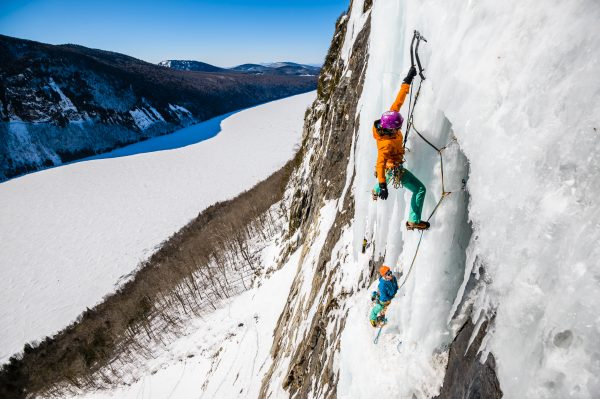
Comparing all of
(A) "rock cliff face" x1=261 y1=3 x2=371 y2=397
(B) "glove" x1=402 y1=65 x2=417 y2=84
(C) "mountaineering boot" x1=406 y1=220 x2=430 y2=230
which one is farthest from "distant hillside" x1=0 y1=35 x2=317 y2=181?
(C) "mountaineering boot" x1=406 y1=220 x2=430 y2=230

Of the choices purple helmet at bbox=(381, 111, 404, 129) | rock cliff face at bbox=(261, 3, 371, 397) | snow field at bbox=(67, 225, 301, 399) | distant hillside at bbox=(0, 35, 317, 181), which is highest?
distant hillside at bbox=(0, 35, 317, 181)

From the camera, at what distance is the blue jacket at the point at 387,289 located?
18.1 feet

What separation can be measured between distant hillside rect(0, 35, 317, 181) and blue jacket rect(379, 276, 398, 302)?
342 feet

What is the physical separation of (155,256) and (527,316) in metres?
46.2

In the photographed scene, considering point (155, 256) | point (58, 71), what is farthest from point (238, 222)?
point (58, 71)

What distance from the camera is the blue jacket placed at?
5520mm

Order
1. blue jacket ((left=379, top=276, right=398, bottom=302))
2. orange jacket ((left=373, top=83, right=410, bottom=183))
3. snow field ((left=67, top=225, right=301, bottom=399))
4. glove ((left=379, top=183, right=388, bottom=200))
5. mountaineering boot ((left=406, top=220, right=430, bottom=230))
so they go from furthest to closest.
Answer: snow field ((left=67, top=225, right=301, bottom=399))
blue jacket ((left=379, top=276, right=398, bottom=302))
glove ((left=379, top=183, right=388, bottom=200))
orange jacket ((left=373, top=83, right=410, bottom=183))
mountaineering boot ((left=406, top=220, right=430, bottom=230))

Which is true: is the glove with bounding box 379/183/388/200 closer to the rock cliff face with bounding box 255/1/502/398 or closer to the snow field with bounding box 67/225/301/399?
the rock cliff face with bounding box 255/1/502/398

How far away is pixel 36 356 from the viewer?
2975 centimetres

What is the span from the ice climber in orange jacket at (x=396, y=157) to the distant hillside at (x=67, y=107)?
104m

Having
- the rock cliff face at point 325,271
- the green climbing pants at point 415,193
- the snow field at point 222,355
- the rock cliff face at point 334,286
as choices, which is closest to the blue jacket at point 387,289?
the rock cliff face at point 334,286

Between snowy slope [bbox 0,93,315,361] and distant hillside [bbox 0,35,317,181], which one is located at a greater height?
distant hillside [bbox 0,35,317,181]

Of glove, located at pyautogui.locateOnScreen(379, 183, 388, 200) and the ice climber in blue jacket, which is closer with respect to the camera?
glove, located at pyautogui.locateOnScreen(379, 183, 388, 200)

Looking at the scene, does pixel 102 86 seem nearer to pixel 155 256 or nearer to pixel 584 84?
pixel 155 256
